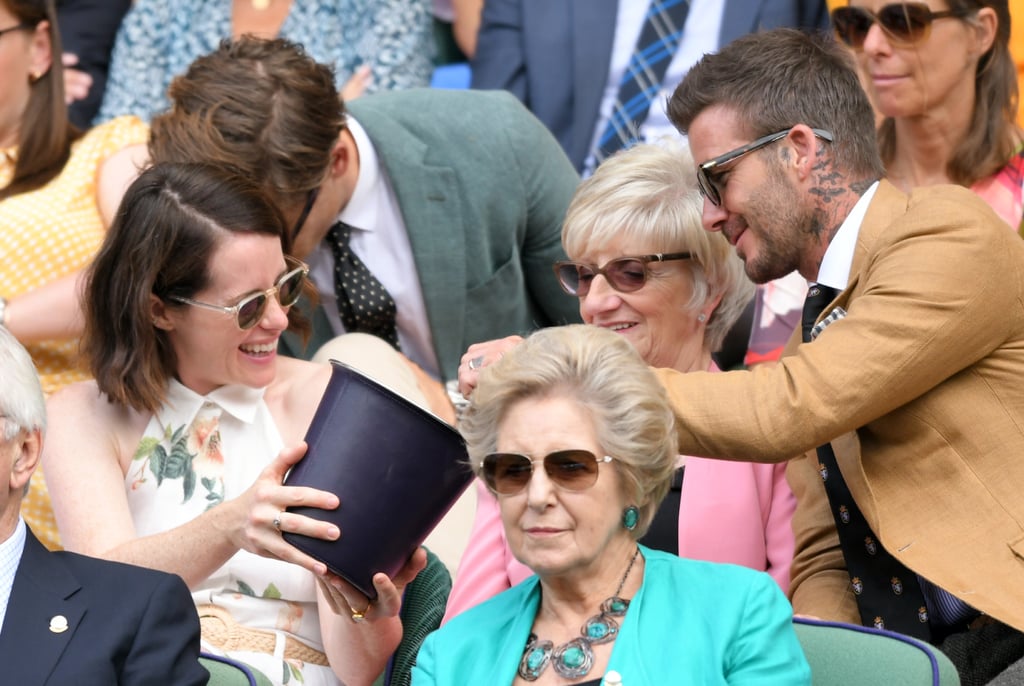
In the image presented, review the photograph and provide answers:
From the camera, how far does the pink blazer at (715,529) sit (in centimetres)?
327

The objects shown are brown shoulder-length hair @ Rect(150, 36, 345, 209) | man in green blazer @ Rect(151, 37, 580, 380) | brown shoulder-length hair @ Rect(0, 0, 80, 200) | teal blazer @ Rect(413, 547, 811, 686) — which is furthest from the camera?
brown shoulder-length hair @ Rect(0, 0, 80, 200)

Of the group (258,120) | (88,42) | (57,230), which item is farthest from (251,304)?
(88,42)

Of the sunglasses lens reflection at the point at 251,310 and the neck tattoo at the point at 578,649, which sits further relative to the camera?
the sunglasses lens reflection at the point at 251,310

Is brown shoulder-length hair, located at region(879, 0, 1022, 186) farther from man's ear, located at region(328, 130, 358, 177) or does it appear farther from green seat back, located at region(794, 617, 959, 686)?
green seat back, located at region(794, 617, 959, 686)

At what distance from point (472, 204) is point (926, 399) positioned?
75.3 inches

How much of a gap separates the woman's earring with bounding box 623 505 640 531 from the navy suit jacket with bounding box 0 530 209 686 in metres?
0.77

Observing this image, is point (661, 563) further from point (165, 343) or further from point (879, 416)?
point (165, 343)

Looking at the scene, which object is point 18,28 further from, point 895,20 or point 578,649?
point 578,649

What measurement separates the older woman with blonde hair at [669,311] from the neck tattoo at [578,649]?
51 centimetres

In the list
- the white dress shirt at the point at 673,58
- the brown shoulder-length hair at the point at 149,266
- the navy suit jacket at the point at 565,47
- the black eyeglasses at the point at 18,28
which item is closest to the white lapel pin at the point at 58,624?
the brown shoulder-length hair at the point at 149,266

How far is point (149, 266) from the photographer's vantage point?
3541mm

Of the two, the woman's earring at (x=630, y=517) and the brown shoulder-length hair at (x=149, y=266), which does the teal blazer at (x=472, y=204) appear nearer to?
the brown shoulder-length hair at (x=149, y=266)

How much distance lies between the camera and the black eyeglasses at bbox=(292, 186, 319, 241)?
13.9ft

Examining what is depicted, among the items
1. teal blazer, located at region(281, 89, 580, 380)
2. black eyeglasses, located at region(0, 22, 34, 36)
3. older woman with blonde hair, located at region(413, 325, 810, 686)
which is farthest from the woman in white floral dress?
black eyeglasses, located at region(0, 22, 34, 36)
